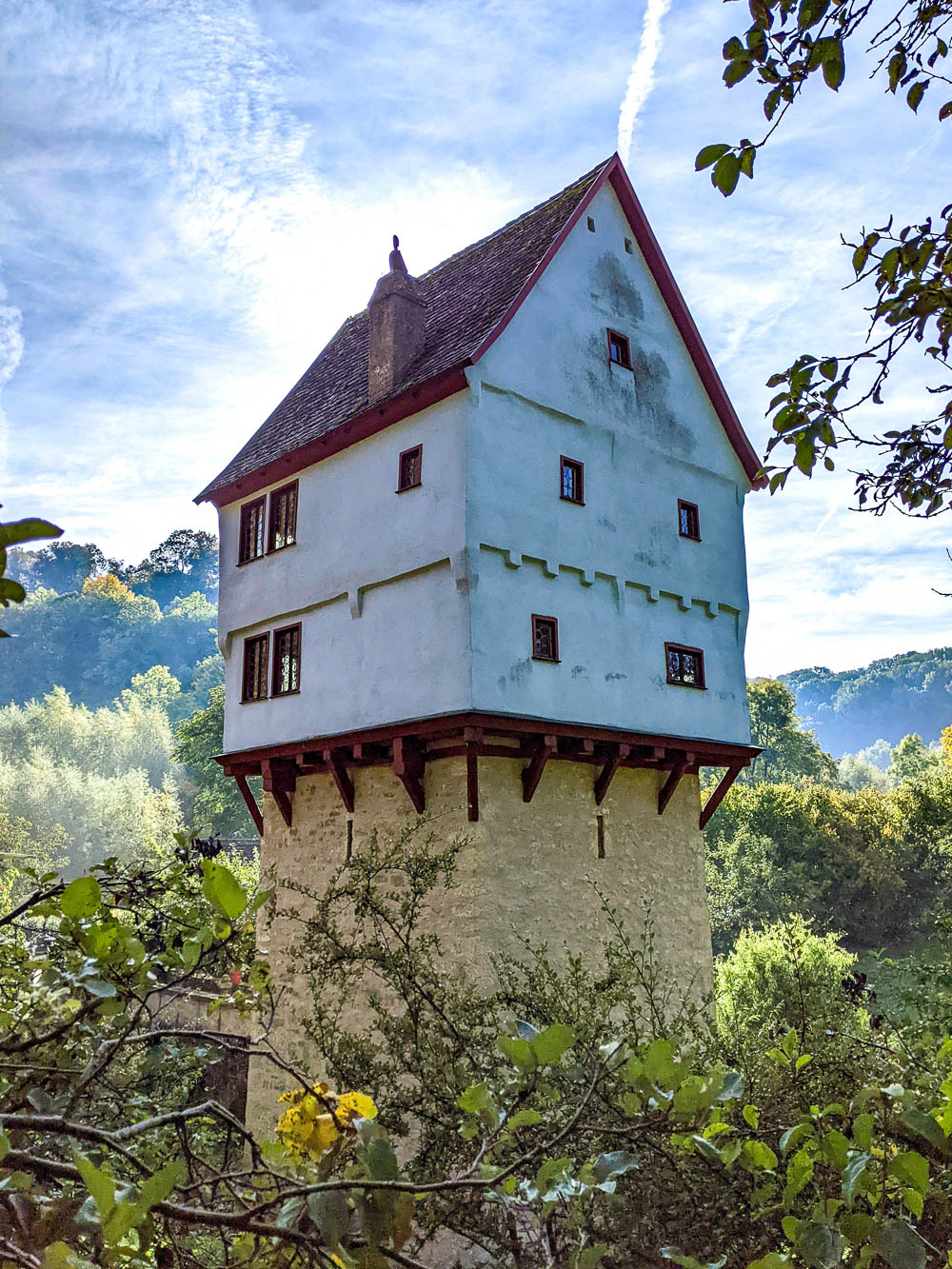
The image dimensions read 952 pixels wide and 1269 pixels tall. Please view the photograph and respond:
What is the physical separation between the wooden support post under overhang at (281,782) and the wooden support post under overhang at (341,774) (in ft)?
4.05

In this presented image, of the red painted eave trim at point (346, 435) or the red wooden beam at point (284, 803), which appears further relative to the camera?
the red wooden beam at point (284, 803)

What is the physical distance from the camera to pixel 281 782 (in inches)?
594

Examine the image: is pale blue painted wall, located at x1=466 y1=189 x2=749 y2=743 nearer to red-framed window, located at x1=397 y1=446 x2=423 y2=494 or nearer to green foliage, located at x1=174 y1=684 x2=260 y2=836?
red-framed window, located at x1=397 y1=446 x2=423 y2=494

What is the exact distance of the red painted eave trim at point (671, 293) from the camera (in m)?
14.4

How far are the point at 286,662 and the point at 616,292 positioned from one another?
7178 mm

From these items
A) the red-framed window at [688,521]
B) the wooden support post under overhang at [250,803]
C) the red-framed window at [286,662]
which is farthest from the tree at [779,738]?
the red-framed window at [286,662]

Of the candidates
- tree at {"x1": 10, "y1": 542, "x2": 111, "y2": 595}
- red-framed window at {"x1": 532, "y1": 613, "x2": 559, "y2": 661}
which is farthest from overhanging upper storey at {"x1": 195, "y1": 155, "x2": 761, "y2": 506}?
tree at {"x1": 10, "y1": 542, "x2": 111, "y2": 595}

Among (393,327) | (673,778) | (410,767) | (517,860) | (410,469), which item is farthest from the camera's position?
(673,778)

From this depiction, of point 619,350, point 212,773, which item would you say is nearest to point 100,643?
point 212,773

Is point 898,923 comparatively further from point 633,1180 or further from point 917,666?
point 917,666

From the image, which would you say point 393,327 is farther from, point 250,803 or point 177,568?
point 177,568

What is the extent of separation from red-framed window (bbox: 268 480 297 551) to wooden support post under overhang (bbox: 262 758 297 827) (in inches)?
127

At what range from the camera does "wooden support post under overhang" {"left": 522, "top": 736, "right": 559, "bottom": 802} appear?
40.1 ft

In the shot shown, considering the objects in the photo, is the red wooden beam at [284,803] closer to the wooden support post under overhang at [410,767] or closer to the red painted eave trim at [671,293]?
the wooden support post under overhang at [410,767]
